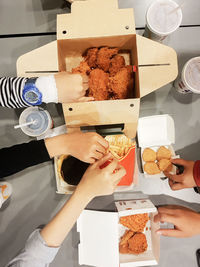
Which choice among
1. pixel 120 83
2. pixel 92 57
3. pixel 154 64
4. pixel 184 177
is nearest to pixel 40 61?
pixel 92 57

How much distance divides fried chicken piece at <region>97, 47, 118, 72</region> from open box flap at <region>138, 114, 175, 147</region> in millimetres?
325

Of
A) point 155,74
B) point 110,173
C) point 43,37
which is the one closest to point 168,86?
point 155,74

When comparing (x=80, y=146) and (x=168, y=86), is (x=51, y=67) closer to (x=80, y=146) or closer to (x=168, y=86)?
(x=80, y=146)

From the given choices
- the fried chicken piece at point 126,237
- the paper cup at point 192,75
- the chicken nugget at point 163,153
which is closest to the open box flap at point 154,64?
the paper cup at point 192,75

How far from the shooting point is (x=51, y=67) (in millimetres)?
949

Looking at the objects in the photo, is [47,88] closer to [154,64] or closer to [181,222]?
[154,64]

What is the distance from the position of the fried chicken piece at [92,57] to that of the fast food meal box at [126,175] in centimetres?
37

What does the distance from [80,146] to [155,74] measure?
1.48 feet

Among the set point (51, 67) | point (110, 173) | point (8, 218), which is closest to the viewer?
point (110, 173)

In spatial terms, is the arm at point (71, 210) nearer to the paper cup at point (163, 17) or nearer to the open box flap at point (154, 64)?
the open box flap at point (154, 64)

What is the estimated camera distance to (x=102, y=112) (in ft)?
3.03

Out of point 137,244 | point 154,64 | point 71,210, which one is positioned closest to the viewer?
point 71,210

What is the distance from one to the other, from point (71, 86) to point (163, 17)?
0.55m

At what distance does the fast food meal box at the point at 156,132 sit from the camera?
1.12 meters
